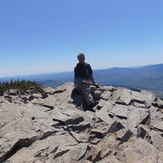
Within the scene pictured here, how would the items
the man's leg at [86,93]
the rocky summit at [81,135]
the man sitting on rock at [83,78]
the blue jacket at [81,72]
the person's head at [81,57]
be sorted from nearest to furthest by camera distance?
the rocky summit at [81,135] → the man's leg at [86,93] → the man sitting on rock at [83,78] → the person's head at [81,57] → the blue jacket at [81,72]

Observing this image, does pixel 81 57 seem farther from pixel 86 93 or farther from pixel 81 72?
pixel 86 93

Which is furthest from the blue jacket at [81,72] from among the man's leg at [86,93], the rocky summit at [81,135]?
the rocky summit at [81,135]

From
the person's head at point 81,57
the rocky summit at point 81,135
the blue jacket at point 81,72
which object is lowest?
the rocky summit at point 81,135

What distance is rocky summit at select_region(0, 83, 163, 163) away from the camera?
23.3 feet

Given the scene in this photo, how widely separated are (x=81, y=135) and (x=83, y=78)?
294 inches

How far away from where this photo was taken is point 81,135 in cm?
907

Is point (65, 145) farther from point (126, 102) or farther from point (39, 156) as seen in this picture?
point (126, 102)

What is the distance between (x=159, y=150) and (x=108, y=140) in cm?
259

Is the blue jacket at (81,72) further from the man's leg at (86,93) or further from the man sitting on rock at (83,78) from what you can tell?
the man's leg at (86,93)

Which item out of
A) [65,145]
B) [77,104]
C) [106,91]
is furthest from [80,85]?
[65,145]

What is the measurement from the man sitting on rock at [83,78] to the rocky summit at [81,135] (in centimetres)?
75

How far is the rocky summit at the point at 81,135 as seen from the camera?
23.3ft

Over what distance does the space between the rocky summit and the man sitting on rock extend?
2.47 feet

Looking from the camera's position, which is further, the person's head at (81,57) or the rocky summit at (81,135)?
the person's head at (81,57)
